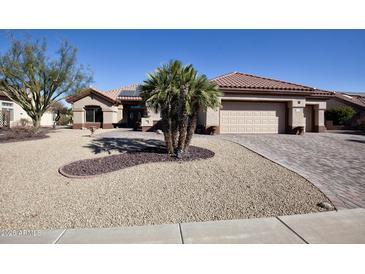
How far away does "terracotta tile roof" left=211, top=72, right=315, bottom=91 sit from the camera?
14488 millimetres

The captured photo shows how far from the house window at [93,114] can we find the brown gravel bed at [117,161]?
16.4 m

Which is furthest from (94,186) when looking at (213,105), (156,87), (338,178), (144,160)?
(338,178)

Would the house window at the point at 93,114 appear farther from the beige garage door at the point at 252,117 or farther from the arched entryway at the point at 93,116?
the beige garage door at the point at 252,117

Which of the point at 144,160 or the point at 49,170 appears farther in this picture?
the point at 144,160

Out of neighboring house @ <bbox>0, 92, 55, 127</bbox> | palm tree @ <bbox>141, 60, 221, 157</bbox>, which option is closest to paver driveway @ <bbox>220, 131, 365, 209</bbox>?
palm tree @ <bbox>141, 60, 221, 157</bbox>

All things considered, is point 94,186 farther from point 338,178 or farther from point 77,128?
point 77,128

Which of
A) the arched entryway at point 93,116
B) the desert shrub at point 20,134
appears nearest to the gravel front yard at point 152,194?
the desert shrub at point 20,134

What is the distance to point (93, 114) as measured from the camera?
74.5 ft

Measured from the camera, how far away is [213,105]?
8141mm

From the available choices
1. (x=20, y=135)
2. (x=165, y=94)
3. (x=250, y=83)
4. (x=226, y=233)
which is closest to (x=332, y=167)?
(x=226, y=233)

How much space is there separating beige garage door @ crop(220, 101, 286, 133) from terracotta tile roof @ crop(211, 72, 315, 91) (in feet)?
3.88

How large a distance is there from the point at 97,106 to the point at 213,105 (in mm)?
17928

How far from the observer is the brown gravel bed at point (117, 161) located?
648 cm
